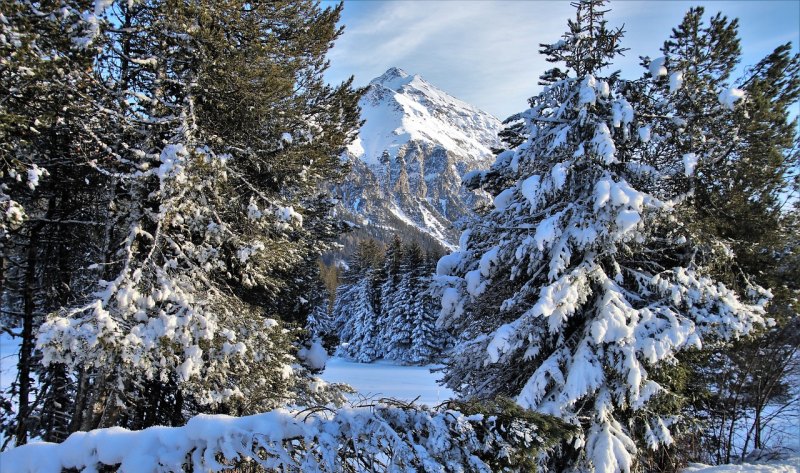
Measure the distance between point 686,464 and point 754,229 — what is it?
443cm

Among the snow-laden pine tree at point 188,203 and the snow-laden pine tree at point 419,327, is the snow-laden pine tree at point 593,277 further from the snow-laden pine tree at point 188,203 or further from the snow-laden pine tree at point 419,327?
the snow-laden pine tree at point 419,327

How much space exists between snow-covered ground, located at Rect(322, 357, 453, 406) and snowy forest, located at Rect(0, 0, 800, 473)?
47.4 ft

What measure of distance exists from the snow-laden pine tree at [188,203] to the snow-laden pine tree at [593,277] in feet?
12.0

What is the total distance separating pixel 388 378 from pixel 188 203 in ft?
89.7

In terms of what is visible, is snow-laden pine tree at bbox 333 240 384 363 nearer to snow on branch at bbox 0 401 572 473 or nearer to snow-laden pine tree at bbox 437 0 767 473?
snow-laden pine tree at bbox 437 0 767 473

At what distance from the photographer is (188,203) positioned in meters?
6.91

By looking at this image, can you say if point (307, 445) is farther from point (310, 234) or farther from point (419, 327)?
point (419, 327)

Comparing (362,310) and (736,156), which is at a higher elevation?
(736,156)

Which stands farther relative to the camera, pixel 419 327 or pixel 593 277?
pixel 419 327

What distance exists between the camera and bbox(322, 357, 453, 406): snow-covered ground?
79.9 feet

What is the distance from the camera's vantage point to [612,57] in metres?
8.64

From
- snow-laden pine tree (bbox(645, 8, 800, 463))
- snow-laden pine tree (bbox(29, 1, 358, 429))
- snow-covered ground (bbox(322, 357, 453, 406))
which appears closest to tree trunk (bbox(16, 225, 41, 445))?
snow-laden pine tree (bbox(29, 1, 358, 429))

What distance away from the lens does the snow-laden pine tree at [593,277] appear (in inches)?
257

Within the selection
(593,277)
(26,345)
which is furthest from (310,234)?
(593,277)
